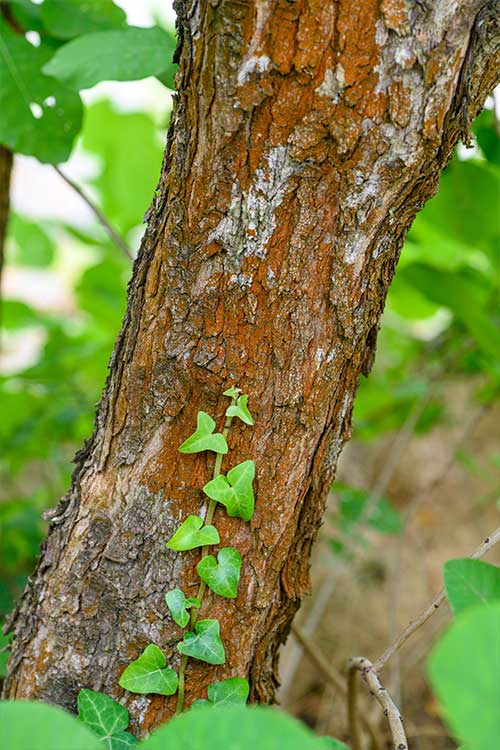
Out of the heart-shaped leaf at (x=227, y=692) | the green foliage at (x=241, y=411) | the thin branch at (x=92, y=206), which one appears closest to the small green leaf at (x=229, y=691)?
the heart-shaped leaf at (x=227, y=692)

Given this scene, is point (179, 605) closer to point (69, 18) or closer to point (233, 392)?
point (233, 392)

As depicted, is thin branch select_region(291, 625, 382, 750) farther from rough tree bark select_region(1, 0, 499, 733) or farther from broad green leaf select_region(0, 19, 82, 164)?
broad green leaf select_region(0, 19, 82, 164)

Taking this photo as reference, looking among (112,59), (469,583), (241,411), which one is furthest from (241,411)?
(112,59)

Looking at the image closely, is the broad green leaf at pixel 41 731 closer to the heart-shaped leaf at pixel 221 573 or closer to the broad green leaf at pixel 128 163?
the heart-shaped leaf at pixel 221 573

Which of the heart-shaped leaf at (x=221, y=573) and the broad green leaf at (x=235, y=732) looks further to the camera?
the heart-shaped leaf at (x=221, y=573)

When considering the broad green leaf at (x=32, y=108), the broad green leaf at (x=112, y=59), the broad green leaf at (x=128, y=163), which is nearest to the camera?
the broad green leaf at (x=112, y=59)

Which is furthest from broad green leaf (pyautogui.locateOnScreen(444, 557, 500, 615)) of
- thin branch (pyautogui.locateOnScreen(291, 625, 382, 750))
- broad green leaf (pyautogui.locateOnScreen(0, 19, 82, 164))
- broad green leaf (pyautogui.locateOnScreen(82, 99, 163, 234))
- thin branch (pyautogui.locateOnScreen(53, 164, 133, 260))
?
broad green leaf (pyautogui.locateOnScreen(82, 99, 163, 234))

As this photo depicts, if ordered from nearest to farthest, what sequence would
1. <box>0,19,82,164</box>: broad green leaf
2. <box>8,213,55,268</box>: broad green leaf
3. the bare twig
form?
the bare twig
<box>0,19,82,164</box>: broad green leaf
<box>8,213,55,268</box>: broad green leaf
